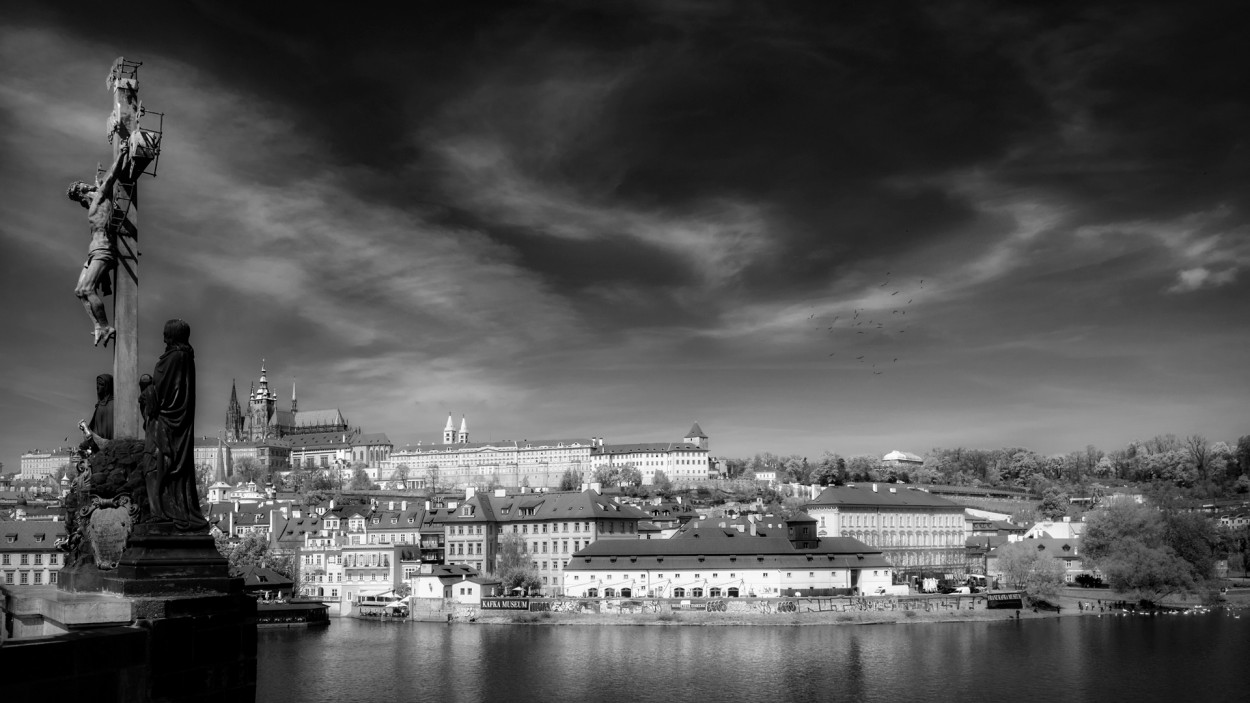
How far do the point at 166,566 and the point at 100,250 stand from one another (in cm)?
247

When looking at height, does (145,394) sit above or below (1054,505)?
above

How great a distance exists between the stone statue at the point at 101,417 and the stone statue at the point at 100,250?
323 mm

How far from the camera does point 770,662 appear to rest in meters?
43.4

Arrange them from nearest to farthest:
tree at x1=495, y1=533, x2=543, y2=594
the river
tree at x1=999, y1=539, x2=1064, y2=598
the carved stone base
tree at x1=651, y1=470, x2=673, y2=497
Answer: the carved stone base < the river < tree at x1=999, y1=539, x2=1064, y2=598 < tree at x1=495, y1=533, x2=543, y2=594 < tree at x1=651, y1=470, x2=673, y2=497

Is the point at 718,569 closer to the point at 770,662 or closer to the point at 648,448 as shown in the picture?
the point at 770,662

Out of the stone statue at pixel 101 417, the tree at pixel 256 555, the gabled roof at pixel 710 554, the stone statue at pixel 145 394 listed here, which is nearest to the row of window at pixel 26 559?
the tree at pixel 256 555

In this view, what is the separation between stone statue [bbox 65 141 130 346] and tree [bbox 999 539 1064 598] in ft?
219

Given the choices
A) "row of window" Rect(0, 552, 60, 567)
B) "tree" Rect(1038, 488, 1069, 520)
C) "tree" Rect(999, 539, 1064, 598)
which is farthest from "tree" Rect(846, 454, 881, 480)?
"row of window" Rect(0, 552, 60, 567)

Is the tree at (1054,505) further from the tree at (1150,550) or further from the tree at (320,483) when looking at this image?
the tree at (320,483)

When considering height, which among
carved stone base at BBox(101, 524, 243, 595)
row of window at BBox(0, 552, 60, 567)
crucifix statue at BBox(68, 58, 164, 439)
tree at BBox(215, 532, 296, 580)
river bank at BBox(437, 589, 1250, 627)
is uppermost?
crucifix statue at BBox(68, 58, 164, 439)

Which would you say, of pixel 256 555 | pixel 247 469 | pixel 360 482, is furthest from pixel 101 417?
→ pixel 247 469

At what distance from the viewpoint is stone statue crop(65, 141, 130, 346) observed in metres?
7.66

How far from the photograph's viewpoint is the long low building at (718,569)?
65438 millimetres

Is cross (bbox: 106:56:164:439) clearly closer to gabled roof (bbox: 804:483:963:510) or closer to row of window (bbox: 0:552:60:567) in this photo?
row of window (bbox: 0:552:60:567)
